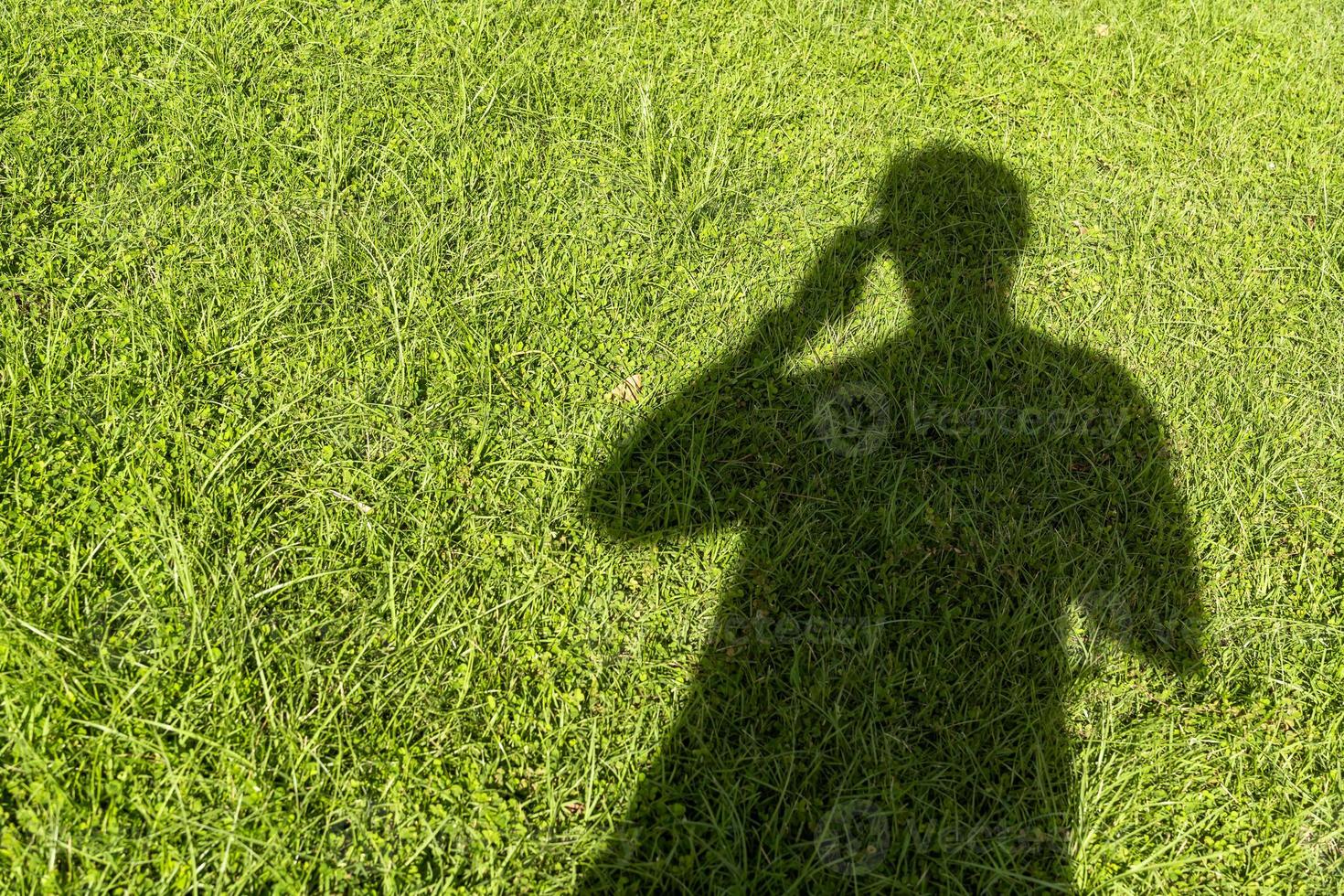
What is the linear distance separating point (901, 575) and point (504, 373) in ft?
5.70

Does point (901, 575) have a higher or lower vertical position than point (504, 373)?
lower

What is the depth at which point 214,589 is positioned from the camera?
3.11m

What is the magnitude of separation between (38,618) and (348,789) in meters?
1.12

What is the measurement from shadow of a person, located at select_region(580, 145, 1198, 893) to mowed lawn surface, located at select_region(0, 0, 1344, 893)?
11cm

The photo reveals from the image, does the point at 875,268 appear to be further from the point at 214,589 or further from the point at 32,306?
the point at 32,306

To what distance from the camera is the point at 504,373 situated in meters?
3.84

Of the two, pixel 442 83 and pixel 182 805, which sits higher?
pixel 442 83

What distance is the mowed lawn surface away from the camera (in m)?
2.89

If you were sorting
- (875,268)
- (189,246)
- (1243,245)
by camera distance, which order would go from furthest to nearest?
(1243,245)
(875,268)
(189,246)

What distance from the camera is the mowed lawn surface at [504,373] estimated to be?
289 cm

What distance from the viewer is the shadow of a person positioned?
9.61 feet

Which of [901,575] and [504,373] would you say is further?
[504,373]

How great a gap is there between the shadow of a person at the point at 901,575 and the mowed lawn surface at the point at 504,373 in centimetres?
11

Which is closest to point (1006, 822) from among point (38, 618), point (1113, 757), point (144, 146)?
point (1113, 757)
